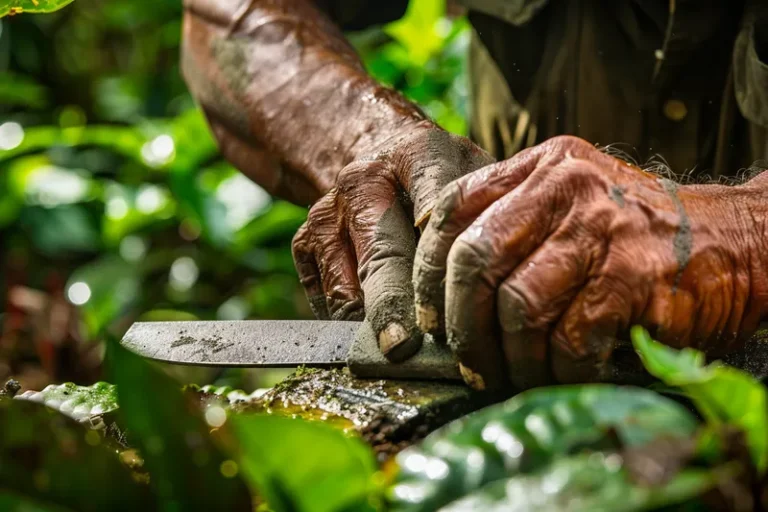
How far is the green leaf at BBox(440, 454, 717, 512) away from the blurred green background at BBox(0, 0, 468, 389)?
2.98 meters

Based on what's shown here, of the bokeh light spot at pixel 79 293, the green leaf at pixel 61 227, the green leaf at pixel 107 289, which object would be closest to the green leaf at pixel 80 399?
the green leaf at pixel 107 289

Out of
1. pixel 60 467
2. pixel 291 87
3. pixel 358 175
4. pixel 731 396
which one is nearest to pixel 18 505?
pixel 60 467

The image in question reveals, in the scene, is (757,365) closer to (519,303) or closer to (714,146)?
(519,303)

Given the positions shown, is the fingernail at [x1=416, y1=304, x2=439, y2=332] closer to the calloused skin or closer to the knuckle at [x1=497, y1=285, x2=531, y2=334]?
the calloused skin

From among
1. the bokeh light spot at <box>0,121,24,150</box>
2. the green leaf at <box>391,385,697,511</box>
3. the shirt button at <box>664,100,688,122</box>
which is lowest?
the bokeh light spot at <box>0,121,24,150</box>

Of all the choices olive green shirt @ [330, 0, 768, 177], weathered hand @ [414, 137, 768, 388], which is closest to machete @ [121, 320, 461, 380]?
weathered hand @ [414, 137, 768, 388]

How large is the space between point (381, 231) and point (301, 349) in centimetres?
27

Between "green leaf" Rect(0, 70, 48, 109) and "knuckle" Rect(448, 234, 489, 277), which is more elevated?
"knuckle" Rect(448, 234, 489, 277)

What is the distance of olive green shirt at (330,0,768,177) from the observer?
7.12 feet

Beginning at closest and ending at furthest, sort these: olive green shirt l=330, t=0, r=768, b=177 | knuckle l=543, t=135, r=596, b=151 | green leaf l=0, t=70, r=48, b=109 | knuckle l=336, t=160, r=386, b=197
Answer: knuckle l=543, t=135, r=596, b=151, knuckle l=336, t=160, r=386, b=197, olive green shirt l=330, t=0, r=768, b=177, green leaf l=0, t=70, r=48, b=109

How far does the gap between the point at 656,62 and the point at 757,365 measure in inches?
46.3

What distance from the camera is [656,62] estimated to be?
2.30 metres

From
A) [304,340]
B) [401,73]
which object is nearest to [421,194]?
[304,340]

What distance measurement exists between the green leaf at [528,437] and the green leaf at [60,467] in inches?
10.0
